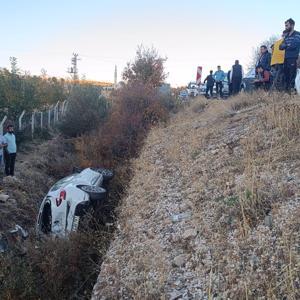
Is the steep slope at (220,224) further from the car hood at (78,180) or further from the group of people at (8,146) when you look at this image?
the group of people at (8,146)

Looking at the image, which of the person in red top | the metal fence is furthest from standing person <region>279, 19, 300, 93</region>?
the metal fence

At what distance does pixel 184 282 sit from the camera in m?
3.55

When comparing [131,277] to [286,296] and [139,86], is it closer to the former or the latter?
[286,296]

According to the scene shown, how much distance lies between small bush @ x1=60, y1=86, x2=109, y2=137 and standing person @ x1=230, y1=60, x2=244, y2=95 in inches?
267

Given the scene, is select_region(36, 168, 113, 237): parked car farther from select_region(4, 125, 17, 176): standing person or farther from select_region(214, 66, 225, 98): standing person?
select_region(214, 66, 225, 98): standing person

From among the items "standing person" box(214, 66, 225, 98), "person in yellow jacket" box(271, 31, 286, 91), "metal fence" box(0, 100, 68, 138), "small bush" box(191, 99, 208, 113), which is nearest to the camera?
"person in yellow jacket" box(271, 31, 286, 91)

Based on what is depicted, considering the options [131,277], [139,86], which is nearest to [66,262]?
[131,277]

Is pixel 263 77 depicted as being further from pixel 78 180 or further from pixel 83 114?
pixel 83 114

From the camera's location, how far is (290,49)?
26.5 ft

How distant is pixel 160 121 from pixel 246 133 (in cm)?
720

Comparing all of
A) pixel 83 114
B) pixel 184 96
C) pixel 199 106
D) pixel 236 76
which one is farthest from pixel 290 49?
pixel 184 96

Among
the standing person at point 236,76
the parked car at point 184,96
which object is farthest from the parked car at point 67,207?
the parked car at point 184,96

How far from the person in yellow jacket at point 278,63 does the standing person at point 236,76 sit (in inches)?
189

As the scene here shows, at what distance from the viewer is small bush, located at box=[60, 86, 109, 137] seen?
18016mm
